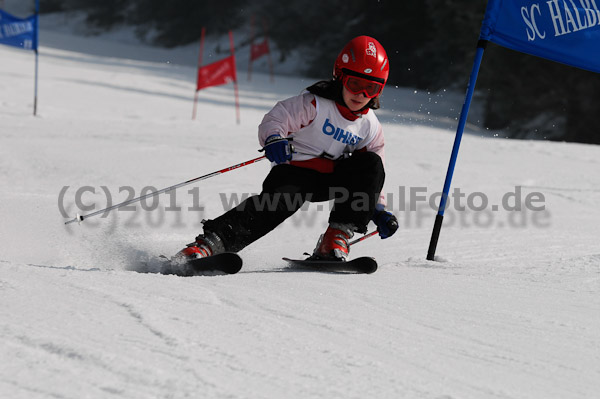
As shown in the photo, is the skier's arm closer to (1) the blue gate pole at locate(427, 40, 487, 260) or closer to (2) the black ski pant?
(2) the black ski pant

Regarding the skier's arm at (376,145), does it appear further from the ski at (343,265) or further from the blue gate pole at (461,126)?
the ski at (343,265)

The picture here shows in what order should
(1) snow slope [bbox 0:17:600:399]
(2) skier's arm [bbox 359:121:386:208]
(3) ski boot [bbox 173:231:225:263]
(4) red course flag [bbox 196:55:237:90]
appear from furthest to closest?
→ (4) red course flag [bbox 196:55:237:90] < (2) skier's arm [bbox 359:121:386:208] < (3) ski boot [bbox 173:231:225:263] < (1) snow slope [bbox 0:17:600:399]

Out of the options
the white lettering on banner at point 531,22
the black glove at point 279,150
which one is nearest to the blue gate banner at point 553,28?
the white lettering on banner at point 531,22

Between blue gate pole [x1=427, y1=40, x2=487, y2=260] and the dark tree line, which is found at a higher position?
the dark tree line

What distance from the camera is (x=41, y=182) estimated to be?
18.6ft

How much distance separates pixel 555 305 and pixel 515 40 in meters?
1.47

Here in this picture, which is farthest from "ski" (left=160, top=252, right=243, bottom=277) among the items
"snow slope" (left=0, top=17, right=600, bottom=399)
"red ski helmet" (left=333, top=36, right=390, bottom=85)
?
"red ski helmet" (left=333, top=36, right=390, bottom=85)

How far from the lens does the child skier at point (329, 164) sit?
132 inches

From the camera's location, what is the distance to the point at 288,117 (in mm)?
3406

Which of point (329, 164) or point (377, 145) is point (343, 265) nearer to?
point (329, 164)

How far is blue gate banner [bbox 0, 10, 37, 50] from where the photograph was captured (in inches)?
388

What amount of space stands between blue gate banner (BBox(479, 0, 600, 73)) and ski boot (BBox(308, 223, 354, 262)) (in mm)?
1129

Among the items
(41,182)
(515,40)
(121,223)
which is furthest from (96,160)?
(515,40)

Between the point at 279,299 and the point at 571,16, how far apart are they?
6.74ft
